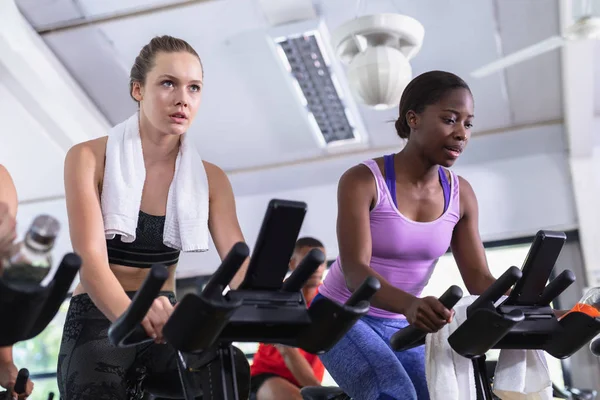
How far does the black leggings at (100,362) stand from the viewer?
1752 mm

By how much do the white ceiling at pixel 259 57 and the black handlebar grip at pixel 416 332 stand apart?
385 cm

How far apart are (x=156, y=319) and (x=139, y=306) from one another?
10 centimetres

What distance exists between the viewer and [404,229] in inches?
83.4

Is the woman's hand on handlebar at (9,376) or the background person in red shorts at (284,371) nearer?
the woman's hand on handlebar at (9,376)

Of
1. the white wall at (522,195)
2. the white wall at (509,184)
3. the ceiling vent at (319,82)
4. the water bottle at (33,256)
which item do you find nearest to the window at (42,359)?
the white wall at (509,184)

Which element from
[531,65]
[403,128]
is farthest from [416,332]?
[531,65]

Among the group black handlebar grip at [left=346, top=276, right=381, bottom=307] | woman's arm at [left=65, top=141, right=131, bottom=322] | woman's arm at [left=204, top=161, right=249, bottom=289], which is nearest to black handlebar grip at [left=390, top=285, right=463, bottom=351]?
black handlebar grip at [left=346, top=276, right=381, bottom=307]

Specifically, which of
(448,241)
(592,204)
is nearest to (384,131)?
(592,204)

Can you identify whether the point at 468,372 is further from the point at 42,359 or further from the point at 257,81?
the point at 42,359

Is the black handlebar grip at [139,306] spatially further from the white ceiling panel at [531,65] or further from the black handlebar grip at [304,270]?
the white ceiling panel at [531,65]

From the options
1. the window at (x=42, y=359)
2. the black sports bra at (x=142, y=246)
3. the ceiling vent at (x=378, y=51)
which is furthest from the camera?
the window at (x=42, y=359)

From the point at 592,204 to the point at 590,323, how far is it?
4.90 meters

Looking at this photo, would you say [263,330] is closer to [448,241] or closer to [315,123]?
[448,241]

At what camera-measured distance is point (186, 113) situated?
197 centimetres
